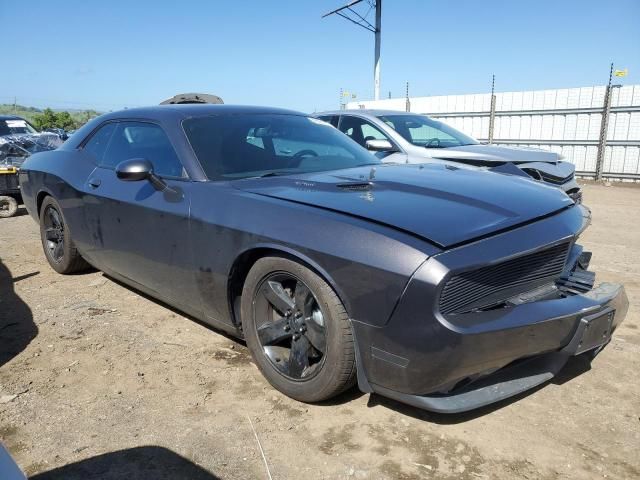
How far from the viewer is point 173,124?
3.36 m

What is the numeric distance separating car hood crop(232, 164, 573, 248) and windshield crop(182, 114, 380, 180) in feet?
0.62

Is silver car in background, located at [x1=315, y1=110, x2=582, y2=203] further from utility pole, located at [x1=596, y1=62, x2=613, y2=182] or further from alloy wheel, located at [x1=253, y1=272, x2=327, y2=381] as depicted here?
utility pole, located at [x1=596, y1=62, x2=613, y2=182]

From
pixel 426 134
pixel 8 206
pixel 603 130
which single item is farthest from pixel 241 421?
pixel 603 130

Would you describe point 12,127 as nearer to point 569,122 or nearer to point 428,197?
point 428,197

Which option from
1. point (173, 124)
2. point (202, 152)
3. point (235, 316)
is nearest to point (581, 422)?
point (235, 316)

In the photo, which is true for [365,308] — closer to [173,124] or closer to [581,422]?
[581,422]

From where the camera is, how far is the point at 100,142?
164 inches

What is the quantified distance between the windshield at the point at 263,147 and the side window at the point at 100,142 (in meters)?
1.08

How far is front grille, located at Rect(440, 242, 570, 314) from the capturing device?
2082 mm

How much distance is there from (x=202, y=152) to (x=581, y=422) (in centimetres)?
249

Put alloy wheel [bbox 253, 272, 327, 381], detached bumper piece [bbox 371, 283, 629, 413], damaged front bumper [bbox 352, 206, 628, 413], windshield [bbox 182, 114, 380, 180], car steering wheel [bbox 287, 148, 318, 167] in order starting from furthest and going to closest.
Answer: car steering wheel [bbox 287, 148, 318, 167], windshield [bbox 182, 114, 380, 180], alloy wheel [bbox 253, 272, 327, 381], detached bumper piece [bbox 371, 283, 629, 413], damaged front bumper [bbox 352, 206, 628, 413]

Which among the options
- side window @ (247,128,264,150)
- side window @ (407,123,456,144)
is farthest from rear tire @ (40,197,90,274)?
side window @ (407,123,456,144)

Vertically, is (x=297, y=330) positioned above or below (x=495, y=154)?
below

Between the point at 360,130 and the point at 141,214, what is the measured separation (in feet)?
13.9
